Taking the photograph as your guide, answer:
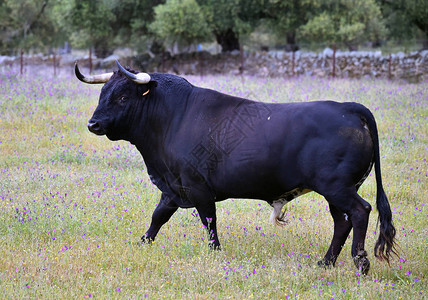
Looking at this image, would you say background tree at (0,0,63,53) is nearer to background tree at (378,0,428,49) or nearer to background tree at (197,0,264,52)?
background tree at (197,0,264,52)

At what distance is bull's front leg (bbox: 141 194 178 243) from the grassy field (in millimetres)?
145

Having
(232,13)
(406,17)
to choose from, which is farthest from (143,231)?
(406,17)

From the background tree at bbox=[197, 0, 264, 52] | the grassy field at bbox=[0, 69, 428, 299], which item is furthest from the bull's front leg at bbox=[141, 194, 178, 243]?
the background tree at bbox=[197, 0, 264, 52]

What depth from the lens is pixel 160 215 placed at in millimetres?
5492

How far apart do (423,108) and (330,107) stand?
8.06m

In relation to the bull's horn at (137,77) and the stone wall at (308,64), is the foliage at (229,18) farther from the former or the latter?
the bull's horn at (137,77)

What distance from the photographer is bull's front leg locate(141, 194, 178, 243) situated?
546 cm

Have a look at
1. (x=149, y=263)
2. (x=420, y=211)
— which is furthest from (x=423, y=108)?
(x=149, y=263)

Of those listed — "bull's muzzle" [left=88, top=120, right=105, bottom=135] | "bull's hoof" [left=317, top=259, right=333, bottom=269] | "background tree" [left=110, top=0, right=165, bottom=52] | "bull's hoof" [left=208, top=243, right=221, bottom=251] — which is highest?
"bull's muzzle" [left=88, top=120, right=105, bottom=135]

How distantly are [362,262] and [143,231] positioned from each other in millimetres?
2459

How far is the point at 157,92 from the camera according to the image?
5.50m

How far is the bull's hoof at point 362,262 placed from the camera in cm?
472

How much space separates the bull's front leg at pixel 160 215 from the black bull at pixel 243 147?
0.01 meters

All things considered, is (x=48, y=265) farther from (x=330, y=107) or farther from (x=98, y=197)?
(x=330, y=107)
